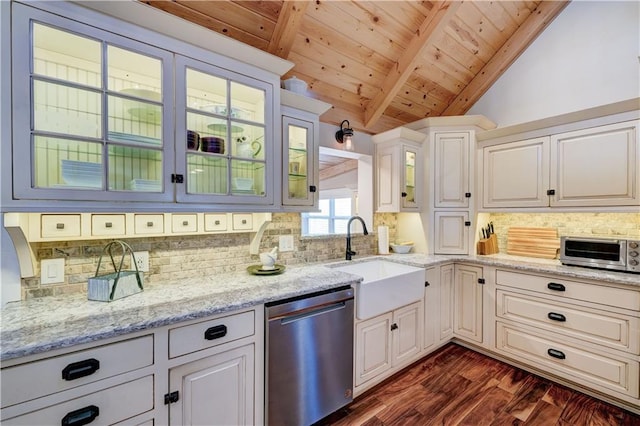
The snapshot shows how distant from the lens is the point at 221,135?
5.39 feet

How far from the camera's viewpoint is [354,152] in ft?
9.03

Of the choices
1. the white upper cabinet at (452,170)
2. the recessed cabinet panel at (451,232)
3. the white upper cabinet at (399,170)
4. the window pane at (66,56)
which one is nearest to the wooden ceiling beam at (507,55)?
the white upper cabinet at (452,170)

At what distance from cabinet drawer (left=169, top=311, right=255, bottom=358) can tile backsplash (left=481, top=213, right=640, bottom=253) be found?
2.87 metres

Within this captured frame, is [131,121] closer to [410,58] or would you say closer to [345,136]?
[345,136]

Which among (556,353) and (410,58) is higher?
(410,58)

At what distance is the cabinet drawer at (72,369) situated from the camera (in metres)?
0.89

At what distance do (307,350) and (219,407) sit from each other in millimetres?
519

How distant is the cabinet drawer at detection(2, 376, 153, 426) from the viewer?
93 cm

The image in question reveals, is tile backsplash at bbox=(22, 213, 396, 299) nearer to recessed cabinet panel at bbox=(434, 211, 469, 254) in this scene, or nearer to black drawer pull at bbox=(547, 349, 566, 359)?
recessed cabinet panel at bbox=(434, 211, 469, 254)

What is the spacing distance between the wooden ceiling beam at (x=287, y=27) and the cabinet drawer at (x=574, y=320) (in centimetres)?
279

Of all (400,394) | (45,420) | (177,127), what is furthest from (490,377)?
(177,127)

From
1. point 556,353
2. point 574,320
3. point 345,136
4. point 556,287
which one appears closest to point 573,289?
point 556,287

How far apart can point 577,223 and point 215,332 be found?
318 cm

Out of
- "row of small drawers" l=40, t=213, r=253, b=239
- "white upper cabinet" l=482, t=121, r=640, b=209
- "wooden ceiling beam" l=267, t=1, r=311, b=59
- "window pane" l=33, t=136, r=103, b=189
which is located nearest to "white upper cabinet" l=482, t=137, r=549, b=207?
"white upper cabinet" l=482, t=121, r=640, b=209
